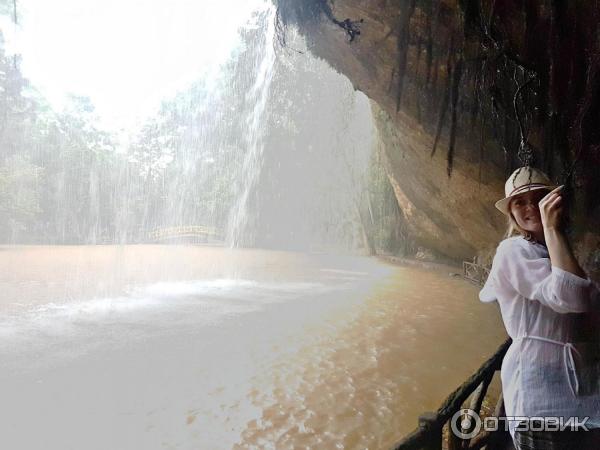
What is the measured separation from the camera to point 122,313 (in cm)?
884

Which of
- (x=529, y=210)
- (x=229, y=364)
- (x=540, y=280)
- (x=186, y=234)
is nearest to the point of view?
(x=540, y=280)

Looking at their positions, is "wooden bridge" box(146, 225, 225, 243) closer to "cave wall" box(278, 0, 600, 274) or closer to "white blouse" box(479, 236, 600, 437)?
"cave wall" box(278, 0, 600, 274)

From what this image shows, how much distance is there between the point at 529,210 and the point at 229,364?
16.6 feet

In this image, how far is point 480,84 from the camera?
331 cm

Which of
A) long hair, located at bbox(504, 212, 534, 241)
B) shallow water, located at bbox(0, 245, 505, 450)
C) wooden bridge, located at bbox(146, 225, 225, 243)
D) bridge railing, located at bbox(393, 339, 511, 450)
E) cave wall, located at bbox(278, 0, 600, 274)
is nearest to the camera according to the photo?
long hair, located at bbox(504, 212, 534, 241)

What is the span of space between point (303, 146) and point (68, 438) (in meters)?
32.0

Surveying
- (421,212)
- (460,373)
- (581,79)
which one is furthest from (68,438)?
(421,212)

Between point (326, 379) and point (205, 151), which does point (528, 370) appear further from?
point (205, 151)

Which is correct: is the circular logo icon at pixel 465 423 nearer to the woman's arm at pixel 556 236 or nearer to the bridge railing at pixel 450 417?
the bridge railing at pixel 450 417

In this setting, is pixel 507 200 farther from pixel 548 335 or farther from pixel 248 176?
pixel 248 176

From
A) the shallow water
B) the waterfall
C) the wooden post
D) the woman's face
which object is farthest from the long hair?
the waterfall

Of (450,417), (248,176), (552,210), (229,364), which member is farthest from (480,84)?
(248,176)

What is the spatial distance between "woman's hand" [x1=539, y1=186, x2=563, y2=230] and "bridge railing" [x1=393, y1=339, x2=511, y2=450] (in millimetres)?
694

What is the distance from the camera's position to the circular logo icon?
167 centimetres
